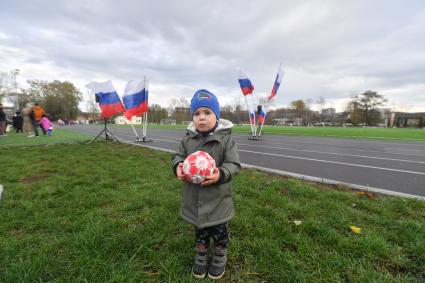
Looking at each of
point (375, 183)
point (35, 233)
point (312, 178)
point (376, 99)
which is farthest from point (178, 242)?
point (376, 99)

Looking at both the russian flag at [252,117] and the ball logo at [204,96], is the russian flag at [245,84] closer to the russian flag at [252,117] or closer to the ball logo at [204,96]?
the russian flag at [252,117]

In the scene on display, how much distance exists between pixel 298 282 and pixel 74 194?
142 inches

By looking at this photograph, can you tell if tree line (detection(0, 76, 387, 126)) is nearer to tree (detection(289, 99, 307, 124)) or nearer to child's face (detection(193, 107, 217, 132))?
tree (detection(289, 99, 307, 124))

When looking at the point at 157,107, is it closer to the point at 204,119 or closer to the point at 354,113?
the point at 354,113

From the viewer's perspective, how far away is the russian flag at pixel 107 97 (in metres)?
10.6

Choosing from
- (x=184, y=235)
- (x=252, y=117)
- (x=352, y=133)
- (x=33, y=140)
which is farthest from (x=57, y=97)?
(x=184, y=235)

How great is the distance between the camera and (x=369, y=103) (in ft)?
242

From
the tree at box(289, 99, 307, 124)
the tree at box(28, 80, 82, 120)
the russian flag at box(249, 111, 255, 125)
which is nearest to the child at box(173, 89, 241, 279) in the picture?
the russian flag at box(249, 111, 255, 125)

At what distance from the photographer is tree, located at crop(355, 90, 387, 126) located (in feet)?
237

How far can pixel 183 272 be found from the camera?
78.0 inches

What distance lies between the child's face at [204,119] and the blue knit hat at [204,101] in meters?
0.03

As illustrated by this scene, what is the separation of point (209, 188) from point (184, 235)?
0.94 m

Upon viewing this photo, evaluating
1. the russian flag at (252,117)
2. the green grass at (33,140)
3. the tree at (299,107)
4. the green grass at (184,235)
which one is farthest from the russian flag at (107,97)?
the tree at (299,107)

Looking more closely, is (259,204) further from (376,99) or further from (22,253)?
(376,99)
